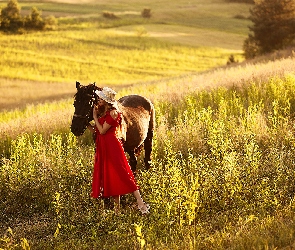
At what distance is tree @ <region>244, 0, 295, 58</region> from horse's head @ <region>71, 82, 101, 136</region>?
109ft

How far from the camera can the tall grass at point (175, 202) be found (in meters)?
5.85

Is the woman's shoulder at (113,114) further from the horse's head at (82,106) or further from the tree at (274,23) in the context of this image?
the tree at (274,23)

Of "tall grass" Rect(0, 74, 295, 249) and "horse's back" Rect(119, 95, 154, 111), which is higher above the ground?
"horse's back" Rect(119, 95, 154, 111)

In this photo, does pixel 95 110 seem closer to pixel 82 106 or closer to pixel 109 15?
pixel 82 106

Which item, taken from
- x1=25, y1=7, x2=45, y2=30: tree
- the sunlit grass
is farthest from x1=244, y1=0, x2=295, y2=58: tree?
x1=25, y1=7, x2=45, y2=30: tree

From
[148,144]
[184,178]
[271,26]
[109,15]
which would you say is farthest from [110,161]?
[109,15]

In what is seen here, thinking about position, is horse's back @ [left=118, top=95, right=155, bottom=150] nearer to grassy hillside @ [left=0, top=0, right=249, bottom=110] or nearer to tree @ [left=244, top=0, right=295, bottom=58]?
grassy hillside @ [left=0, top=0, right=249, bottom=110]

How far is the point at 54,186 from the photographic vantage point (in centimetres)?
846

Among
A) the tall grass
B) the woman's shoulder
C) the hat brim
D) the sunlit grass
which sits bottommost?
the sunlit grass

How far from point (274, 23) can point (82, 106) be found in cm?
3476

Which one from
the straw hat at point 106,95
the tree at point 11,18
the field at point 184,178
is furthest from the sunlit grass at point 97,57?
the straw hat at point 106,95

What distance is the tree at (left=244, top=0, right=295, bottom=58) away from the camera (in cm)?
3878

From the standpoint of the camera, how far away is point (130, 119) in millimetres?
7938

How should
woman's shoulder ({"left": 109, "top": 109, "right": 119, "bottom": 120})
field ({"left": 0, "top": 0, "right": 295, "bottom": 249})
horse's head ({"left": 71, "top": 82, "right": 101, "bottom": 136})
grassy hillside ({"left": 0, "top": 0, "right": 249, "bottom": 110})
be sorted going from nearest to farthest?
1. field ({"left": 0, "top": 0, "right": 295, "bottom": 249})
2. woman's shoulder ({"left": 109, "top": 109, "right": 119, "bottom": 120})
3. horse's head ({"left": 71, "top": 82, "right": 101, "bottom": 136})
4. grassy hillside ({"left": 0, "top": 0, "right": 249, "bottom": 110})
